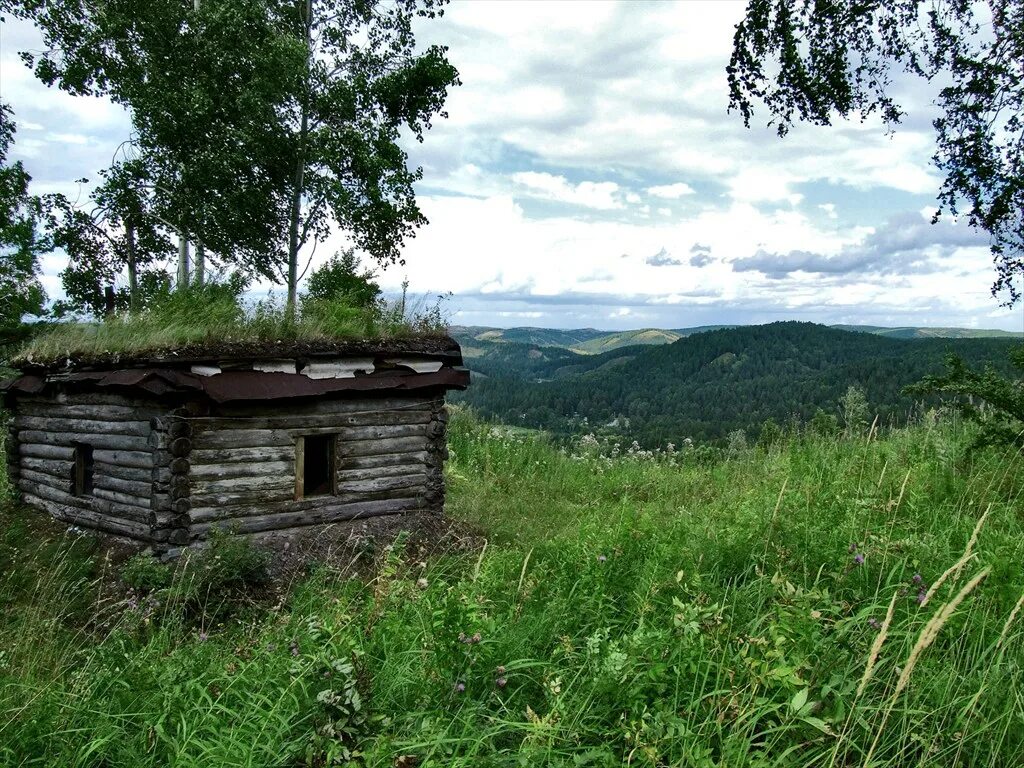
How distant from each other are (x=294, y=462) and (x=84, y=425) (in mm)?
3237

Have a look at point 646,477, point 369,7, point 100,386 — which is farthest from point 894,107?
point 369,7

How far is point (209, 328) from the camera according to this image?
9.19 meters

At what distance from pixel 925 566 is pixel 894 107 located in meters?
7.37

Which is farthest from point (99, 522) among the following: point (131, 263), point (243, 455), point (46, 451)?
point (131, 263)

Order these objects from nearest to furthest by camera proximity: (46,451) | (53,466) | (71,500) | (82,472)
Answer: (71,500), (82,472), (53,466), (46,451)

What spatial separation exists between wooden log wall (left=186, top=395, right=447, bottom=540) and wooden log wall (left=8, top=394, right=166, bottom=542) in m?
0.63

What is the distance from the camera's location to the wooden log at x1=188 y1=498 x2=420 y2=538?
8773 millimetres

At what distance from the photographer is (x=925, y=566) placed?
12.6 ft

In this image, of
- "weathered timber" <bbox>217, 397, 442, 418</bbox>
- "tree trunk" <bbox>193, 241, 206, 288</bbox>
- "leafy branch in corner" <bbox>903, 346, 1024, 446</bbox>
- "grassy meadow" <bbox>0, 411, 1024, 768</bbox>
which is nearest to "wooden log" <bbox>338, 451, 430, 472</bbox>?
"weathered timber" <bbox>217, 397, 442, 418</bbox>

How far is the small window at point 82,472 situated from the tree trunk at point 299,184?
20.9ft

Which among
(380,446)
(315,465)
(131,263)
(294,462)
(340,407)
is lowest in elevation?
(315,465)

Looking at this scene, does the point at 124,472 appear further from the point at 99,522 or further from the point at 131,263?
the point at 131,263

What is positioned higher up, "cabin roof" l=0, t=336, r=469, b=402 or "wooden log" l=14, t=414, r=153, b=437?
"cabin roof" l=0, t=336, r=469, b=402

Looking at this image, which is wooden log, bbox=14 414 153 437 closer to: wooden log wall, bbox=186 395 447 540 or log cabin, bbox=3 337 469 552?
log cabin, bbox=3 337 469 552
